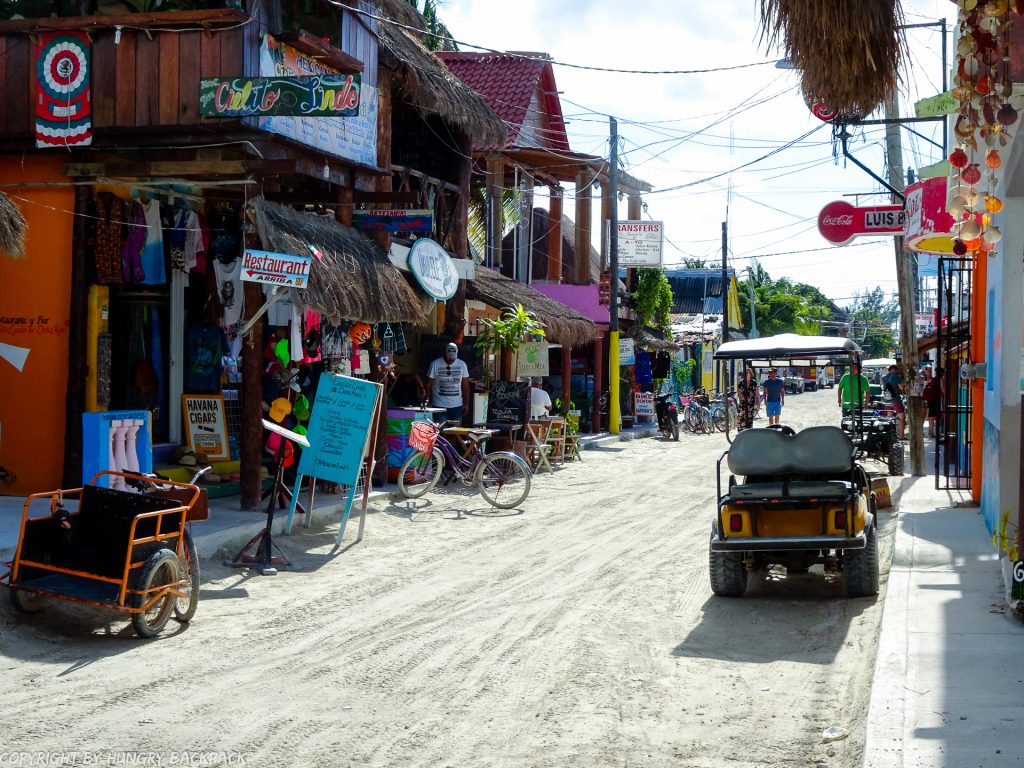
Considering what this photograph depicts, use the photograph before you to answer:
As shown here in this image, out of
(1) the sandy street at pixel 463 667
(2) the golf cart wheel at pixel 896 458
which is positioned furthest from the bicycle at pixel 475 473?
(2) the golf cart wheel at pixel 896 458

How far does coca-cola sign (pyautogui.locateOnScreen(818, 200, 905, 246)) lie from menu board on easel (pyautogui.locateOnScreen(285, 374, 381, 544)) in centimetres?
816

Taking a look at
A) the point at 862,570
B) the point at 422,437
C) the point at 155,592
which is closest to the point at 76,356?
the point at 422,437

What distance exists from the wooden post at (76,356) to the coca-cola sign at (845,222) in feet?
33.2

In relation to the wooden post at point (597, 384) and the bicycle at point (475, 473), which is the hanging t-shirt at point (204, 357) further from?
the wooden post at point (597, 384)

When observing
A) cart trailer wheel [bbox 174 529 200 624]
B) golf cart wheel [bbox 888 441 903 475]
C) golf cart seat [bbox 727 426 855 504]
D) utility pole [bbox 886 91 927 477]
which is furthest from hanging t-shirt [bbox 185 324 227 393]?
golf cart wheel [bbox 888 441 903 475]

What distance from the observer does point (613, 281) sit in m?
28.3

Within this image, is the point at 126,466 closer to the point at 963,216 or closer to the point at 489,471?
the point at 489,471

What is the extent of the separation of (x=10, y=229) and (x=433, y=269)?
704cm

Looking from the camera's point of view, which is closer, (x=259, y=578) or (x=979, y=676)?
(x=979, y=676)

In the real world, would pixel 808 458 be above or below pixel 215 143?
below

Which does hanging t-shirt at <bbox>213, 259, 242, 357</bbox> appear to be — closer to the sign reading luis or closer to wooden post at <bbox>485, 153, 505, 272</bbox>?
the sign reading luis

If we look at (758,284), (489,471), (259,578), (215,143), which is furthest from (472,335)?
(758,284)

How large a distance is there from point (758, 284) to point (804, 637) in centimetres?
7779

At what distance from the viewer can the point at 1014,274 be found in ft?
30.1
